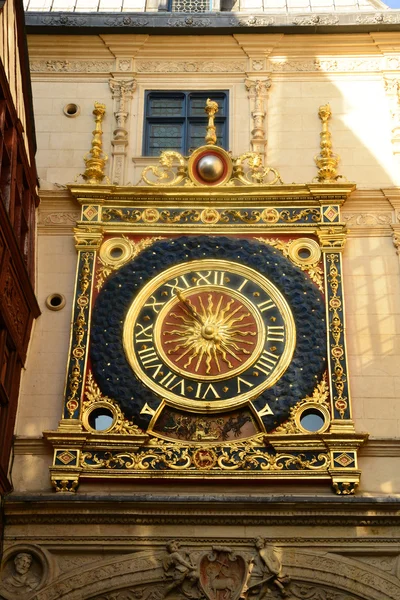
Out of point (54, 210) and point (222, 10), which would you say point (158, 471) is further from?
point (222, 10)

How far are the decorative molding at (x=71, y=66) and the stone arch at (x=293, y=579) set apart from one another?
21.4 ft

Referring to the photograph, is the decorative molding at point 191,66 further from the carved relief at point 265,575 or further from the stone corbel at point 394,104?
the carved relief at point 265,575

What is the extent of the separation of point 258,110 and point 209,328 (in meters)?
3.19

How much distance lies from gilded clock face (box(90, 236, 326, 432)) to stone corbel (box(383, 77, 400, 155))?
217 centimetres

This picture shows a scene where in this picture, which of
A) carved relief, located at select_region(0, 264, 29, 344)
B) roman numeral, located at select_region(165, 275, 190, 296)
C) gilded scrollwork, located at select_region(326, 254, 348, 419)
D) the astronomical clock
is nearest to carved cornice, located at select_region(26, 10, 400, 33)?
the astronomical clock

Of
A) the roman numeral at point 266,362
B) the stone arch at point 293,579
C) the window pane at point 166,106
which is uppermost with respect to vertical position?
the window pane at point 166,106

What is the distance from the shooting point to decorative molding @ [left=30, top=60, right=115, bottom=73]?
14.8m

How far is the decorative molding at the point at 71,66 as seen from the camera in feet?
48.6

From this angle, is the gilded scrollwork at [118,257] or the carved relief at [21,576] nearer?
the carved relief at [21,576]

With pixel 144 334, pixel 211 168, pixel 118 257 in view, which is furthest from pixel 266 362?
pixel 211 168

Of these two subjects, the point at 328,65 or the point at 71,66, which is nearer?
the point at 328,65

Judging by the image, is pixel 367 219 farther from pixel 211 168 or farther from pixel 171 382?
pixel 171 382

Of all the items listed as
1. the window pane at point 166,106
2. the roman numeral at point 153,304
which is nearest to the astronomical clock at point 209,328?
the roman numeral at point 153,304

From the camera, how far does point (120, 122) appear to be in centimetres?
1428
